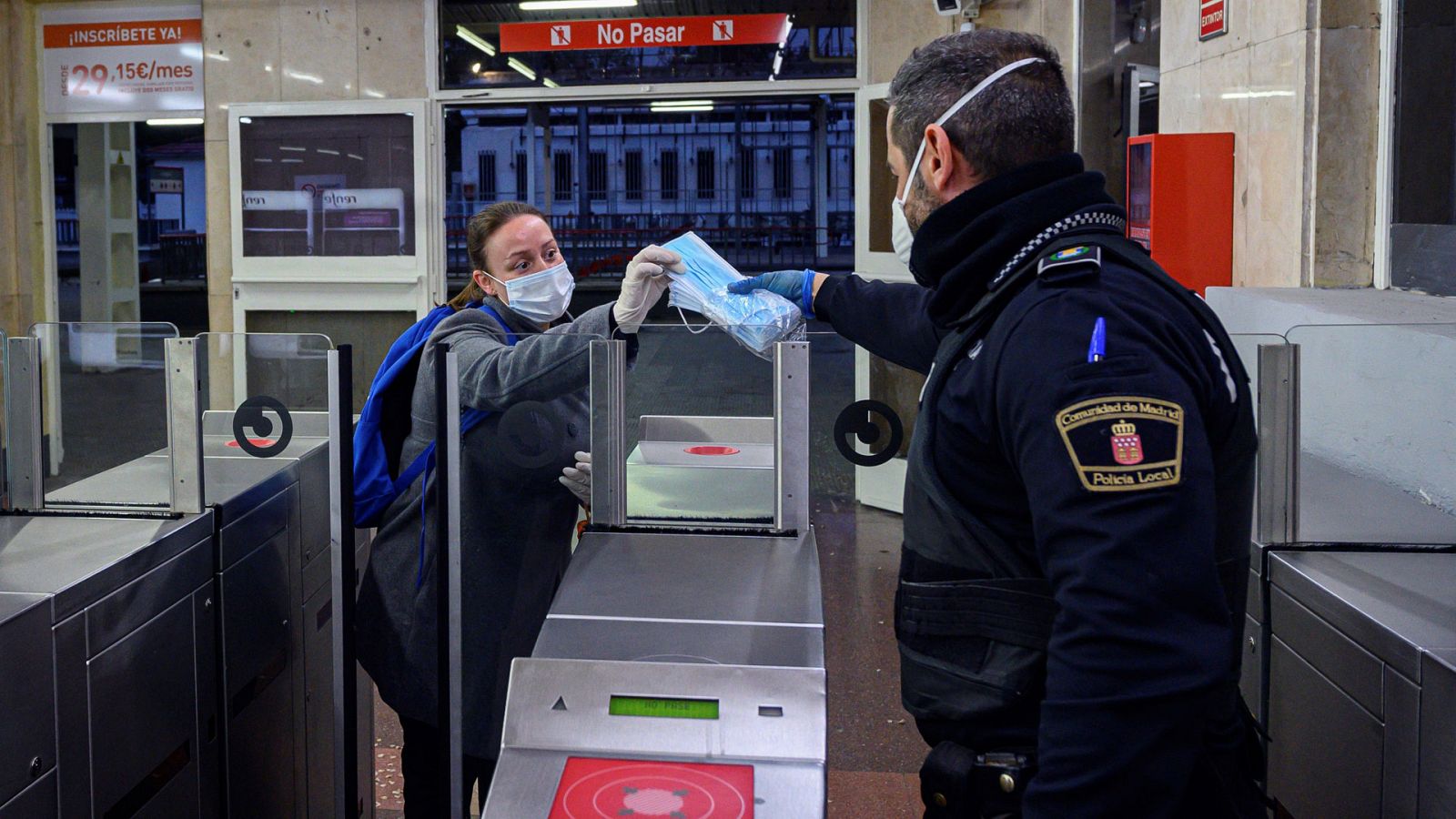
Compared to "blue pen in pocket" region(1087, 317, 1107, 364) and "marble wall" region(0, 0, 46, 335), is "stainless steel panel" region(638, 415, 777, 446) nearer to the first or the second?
"blue pen in pocket" region(1087, 317, 1107, 364)

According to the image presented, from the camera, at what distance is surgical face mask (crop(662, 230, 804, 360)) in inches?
74.2

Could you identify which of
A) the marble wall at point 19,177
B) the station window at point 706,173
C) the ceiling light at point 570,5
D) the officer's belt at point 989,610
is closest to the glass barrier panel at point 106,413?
the officer's belt at point 989,610

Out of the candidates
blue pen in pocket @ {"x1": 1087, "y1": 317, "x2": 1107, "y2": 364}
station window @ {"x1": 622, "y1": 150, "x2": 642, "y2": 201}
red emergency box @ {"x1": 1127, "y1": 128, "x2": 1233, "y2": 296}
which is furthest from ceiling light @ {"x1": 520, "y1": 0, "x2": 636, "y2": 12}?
station window @ {"x1": 622, "y1": 150, "x2": 642, "y2": 201}

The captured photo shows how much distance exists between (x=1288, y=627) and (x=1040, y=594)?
2.35ft

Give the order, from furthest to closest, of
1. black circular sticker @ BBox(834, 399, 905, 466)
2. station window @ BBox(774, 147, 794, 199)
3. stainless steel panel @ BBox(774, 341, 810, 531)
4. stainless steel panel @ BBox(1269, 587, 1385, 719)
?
station window @ BBox(774, 147, 794, 199), black circular sticker @ BBox(834, 399, 905, 466), stainless steel panel @ BBox(774, 341, 810, 531), stainless steel panel @ BBox(1269, 587, 1385, 719)

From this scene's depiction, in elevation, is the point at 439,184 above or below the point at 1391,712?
above

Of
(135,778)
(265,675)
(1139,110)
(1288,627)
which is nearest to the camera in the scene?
(1288,627)

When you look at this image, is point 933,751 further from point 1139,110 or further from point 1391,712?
point 1139,110

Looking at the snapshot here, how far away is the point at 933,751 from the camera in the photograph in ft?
4.35

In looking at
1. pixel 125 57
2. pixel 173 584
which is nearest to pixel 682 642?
pixel 173 584

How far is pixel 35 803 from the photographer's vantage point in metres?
1.64

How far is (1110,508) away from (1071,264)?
248 mm

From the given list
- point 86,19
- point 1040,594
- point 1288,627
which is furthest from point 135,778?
point 86,19

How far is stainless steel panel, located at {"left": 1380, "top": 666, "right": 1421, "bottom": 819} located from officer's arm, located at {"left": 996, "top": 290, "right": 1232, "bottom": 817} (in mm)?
485
